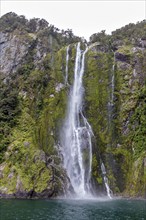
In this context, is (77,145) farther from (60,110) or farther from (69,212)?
(69,212)

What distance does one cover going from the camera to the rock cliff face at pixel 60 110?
4650 cm

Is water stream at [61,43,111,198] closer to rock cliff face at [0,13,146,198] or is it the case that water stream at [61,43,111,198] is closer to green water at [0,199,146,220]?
rock cliff face at [0,13,146,198]

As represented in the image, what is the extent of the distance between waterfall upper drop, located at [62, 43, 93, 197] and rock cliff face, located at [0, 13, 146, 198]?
1.10 m

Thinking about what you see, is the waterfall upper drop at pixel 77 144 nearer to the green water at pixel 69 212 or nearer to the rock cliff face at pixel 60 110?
the rock cliff face at pixel 60 110

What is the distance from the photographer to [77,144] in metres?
50.8

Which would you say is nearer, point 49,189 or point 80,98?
point 49,189

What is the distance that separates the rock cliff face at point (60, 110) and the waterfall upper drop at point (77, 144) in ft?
3.62

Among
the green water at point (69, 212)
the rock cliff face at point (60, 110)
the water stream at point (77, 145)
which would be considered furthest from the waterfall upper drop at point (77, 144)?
the green water at point (69, 212)

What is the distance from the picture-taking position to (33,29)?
7856 cm

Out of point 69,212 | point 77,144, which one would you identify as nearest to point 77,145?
point 77,144

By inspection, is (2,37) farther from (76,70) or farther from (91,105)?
(91,105)

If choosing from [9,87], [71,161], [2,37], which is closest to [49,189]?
[71,161]

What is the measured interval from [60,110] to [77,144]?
25.5 feet

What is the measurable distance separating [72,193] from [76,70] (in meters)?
24.6
